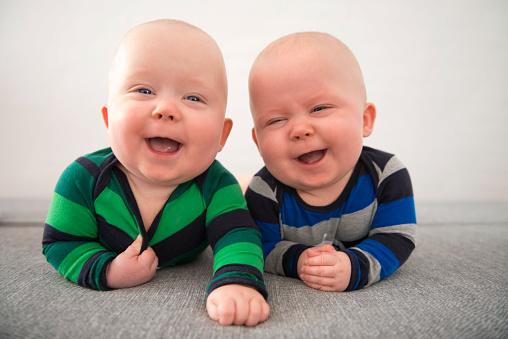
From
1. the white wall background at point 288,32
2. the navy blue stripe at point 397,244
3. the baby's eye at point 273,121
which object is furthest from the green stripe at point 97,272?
the white wall background at point 288,32

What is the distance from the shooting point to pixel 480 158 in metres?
2.05

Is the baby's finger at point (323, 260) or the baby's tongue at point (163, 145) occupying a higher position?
the baby's tongue at point (163, 145)

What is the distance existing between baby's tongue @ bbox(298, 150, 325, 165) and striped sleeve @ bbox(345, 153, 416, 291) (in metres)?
0.17

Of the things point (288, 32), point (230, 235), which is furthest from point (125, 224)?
point (288, 32)

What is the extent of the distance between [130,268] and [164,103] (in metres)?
0.34

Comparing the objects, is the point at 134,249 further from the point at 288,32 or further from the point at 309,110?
the point at 288,32

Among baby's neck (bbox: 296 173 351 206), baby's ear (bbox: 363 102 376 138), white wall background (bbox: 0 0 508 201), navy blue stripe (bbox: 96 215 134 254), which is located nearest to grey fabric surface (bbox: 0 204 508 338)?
navy blue stripe (bbox: 96 215 134 254)

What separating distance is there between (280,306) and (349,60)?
0.60 metres

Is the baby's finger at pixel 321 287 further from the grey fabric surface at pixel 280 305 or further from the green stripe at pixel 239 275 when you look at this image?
the green stripe at pixel 239 275

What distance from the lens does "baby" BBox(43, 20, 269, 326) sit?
79 centimetres


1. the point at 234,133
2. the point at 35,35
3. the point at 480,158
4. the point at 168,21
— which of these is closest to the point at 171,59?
the point at 168,21

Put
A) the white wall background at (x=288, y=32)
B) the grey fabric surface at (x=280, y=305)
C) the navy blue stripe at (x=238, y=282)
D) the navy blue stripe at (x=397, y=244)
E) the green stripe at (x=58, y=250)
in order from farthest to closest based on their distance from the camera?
1. the white wall background at (x=288, y=32)
2. the navy blue stripe at (x=397, y=244)
3. the green stripe at (x=58, y=250)
4. the navy blue stripe at (x=238, y=282)
5. the grey fabric surface at (x=280, y=305)

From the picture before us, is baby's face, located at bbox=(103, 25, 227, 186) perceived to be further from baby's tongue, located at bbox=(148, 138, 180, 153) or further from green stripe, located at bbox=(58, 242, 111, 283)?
green stripe, located at bbox=(58, 242, 111, 283)

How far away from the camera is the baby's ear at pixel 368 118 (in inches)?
39.9
